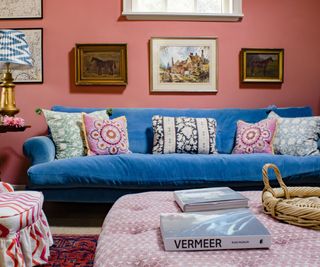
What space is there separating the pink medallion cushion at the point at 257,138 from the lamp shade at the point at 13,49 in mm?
1866

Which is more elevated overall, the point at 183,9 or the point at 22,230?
the point at 183,9

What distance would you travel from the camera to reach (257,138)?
2756 millimetres

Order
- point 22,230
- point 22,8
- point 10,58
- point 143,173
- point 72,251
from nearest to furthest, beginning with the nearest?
point 22,230 → point 72,251 → point 143,173 → point 10,58 → point 22,8

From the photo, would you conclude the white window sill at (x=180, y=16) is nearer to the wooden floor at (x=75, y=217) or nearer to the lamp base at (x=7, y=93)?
the lamp base at (x=7, y=93)

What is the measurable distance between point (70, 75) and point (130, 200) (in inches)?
85.9

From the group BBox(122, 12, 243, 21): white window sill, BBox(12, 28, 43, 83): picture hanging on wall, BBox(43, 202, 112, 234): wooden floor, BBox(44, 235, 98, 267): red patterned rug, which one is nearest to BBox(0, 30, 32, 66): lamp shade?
BBox(12, 28, 43, 83): picture hanging on wall

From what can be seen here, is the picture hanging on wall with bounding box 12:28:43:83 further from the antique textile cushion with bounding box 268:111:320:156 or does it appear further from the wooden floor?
the antique textile cushion with bounding box 268:111:320:156

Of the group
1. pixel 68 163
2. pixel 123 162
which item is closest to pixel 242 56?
pixel 123 162

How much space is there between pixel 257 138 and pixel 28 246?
1.84 metres

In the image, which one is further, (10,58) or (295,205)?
(10,58)

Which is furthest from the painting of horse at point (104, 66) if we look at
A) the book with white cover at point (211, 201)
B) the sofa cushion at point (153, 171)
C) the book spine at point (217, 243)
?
the book spine at point (217, 243)

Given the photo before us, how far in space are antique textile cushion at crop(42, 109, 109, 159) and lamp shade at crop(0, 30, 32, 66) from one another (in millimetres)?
484

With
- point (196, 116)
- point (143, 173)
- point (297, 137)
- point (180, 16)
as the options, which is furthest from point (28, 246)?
point (180, 16)

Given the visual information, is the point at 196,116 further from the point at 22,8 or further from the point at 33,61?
the point at 22,8
